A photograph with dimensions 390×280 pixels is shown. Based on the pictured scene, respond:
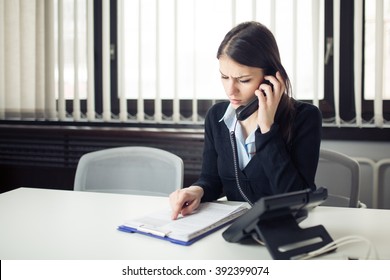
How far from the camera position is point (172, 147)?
2496 mm

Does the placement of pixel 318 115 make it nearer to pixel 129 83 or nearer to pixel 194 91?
pixel 194 91

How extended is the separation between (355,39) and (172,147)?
1099mm

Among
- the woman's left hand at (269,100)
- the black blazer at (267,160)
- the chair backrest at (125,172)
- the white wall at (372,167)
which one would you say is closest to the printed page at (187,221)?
the black blazer at (267,160)

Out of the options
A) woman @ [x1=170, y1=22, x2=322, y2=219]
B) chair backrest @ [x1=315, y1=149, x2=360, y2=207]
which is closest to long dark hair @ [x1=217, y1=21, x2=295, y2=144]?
woman @ [x1=170, y1=22, x2=322, y2=219]

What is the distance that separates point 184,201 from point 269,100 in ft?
1.33

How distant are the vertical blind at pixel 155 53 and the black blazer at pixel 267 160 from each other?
0.91 m

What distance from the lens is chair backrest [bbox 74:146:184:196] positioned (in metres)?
1.65

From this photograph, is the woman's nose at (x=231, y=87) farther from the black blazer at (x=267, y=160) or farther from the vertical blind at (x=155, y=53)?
the vertical blind at (x=155, y=53)

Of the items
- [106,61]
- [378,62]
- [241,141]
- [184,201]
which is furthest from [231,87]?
[106,61]

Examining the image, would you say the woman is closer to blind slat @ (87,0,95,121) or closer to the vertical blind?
the vertical blind

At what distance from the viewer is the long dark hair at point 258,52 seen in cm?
137

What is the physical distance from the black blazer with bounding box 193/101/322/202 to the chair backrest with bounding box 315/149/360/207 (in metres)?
0.23
